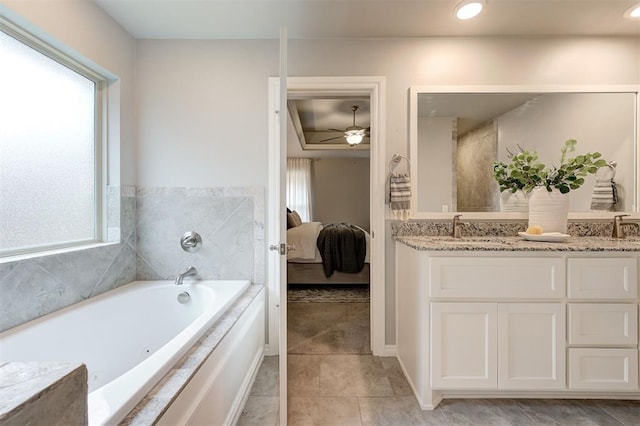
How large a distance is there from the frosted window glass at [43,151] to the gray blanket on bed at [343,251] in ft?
7.91

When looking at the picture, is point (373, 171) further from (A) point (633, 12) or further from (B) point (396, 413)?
(A) point (633, 12)

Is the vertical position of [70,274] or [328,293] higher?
[70,274]

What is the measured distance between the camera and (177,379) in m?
0.91

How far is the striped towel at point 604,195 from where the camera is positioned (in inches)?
78.9

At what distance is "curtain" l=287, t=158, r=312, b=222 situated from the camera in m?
6.67

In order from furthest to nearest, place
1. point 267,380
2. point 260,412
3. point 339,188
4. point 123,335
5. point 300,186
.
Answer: point 339,188, point 300,186, point 267,380, point 123,335, point 260,412

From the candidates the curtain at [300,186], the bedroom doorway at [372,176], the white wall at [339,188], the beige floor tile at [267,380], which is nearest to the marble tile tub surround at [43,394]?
the beige floor tile at [267,380]

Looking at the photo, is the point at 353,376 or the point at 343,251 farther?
the point at 343,251

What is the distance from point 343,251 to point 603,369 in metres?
2.48

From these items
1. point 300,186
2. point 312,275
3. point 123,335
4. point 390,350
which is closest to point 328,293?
point 312,275

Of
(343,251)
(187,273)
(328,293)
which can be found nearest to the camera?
(187,273)

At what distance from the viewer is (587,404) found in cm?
154

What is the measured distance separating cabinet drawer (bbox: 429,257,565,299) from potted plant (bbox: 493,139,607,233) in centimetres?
50

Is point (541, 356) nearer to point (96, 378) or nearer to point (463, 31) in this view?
point (463, 31)
